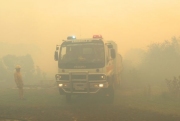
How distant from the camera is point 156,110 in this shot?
10641 millimetres

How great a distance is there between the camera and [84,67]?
11461 millimetres

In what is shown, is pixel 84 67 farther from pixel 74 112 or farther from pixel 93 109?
pixel 74 112

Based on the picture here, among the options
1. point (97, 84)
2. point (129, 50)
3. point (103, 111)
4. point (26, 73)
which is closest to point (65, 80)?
point (97, 84)

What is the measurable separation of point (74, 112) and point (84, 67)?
2123 millimetres

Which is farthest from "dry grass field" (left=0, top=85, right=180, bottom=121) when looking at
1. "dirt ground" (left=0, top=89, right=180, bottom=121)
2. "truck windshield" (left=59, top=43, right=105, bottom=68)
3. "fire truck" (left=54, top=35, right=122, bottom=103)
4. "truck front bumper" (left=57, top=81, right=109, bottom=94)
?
"truck windshield" (left=59, top=43, right=105, bottom=68)

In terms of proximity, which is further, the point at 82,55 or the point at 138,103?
the point at 138,103

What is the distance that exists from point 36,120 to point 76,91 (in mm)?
3022

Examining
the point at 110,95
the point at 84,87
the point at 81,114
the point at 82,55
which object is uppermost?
the point at 82,55

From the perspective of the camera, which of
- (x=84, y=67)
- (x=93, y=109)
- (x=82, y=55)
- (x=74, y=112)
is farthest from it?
(x=82, y=55)

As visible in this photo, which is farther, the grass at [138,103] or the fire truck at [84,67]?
the fire truck at [84,67]

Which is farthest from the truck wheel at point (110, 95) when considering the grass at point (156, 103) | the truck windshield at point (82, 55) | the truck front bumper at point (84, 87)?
the truck windshield at point (82, 55)

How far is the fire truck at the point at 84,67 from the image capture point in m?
11.4

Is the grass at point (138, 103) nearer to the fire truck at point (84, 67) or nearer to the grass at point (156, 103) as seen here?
the grass at point (156, 103)

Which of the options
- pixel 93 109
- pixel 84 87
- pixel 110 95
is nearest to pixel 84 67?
pixel 84 87
